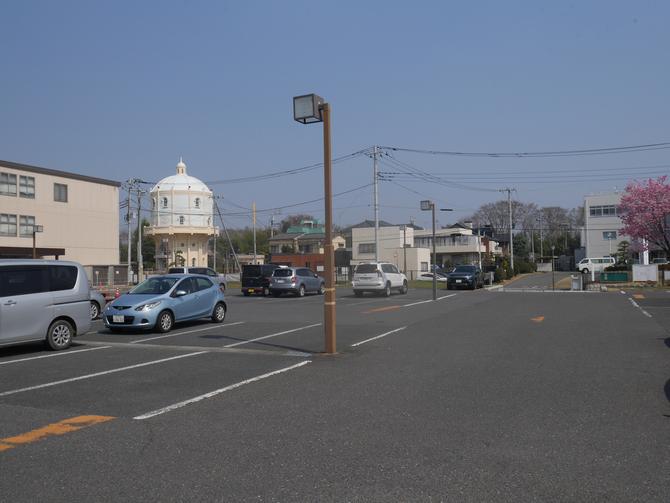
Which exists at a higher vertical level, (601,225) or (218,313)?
(601,225)

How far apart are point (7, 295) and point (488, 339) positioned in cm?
988

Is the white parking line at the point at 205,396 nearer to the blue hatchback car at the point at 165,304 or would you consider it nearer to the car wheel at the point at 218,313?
the blue hatchback car at the point at 165,304

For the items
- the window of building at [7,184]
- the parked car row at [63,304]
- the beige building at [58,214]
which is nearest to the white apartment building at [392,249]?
the beige building at [58,214]

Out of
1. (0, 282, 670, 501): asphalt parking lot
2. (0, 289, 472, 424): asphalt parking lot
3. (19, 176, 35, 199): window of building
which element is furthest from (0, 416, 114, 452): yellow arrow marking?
(19, 176, 35, 199): window of building

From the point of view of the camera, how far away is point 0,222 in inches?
1667

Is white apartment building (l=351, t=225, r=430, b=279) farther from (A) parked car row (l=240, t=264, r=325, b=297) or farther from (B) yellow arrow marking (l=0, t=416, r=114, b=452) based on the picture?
(B) yellow arrow marking (l=0, t=416, r=114, b=452)

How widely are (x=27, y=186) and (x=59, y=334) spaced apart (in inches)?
1427

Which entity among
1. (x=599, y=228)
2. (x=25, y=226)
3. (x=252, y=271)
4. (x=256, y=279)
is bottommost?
(x=256, y=279)

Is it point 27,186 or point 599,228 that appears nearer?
point 27,186

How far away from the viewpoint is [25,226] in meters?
43.7

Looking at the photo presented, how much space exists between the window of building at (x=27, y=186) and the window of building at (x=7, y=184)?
50cm

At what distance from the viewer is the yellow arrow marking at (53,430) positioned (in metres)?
5.92

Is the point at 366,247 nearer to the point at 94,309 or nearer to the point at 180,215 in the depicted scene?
the point at 180,215

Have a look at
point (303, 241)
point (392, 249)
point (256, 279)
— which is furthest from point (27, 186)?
point (303, 241)
